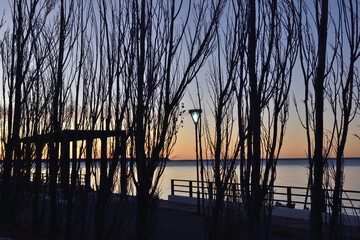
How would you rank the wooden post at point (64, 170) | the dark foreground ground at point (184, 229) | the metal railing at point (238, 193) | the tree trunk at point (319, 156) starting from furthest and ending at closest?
the dark foreground ground at point (184, 229)
the wooden post at point (64, 170)
the metal railing at point (238, 193)
the tree trunk at point (319, 156)

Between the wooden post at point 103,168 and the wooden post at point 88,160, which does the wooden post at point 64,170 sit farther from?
the wooden post at point 103,168

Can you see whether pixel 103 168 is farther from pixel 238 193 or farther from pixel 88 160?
pixel 238 193

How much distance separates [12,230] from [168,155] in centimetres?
581

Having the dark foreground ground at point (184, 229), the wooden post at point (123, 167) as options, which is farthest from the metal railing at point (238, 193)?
the wooden post at point (123, 167)

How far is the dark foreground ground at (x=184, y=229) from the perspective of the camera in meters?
9.26

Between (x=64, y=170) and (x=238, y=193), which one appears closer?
(x=238, y=193)

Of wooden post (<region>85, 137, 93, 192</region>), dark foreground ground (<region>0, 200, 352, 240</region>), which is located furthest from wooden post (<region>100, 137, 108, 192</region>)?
dark foreground ground (<region>0, 200, 352, 240</region>)

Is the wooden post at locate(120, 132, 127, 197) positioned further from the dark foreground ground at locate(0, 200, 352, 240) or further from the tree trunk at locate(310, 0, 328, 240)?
the tree trunk at locate(310, 0, 328, 240)

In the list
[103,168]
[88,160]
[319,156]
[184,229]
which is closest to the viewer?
[319,156]

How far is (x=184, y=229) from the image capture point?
11.5m

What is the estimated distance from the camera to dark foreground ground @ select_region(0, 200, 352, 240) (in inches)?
365

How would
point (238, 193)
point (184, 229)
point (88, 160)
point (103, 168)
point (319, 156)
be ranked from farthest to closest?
point (184, 229), point (88, 160), point (103, 168), point (238, 193), point (319, 156)

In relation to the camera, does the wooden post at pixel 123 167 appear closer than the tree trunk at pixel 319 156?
No

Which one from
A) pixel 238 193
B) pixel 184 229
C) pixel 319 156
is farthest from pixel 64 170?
pixel 319 156
